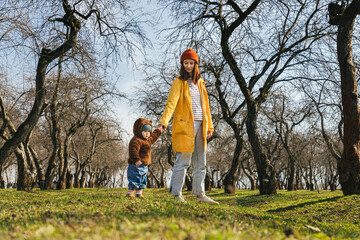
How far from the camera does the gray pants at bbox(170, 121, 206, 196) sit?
573 centimetres

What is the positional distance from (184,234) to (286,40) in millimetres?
12634

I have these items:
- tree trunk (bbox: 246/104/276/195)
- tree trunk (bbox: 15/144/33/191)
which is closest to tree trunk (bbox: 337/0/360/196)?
tree trunk (bbox: 246/104/276/195)

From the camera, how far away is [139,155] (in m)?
7.30

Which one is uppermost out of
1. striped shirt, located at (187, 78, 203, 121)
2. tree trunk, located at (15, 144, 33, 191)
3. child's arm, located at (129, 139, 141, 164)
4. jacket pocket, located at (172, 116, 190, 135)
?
striped shirt, located at (187, 78, 203, 121)

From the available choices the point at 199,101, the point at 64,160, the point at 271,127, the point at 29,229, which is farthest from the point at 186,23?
the point at 271,127

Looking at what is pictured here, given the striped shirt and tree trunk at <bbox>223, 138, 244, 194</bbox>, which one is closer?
the striped shirt

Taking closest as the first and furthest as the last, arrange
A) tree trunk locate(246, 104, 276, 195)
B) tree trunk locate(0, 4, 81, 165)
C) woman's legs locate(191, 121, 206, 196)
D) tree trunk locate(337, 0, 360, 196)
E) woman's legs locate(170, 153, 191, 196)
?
woman's legs locate(170, 153, 191, 196) → woman's legs locate(191, 121, 206, 196) → tree trunk locate(337, 0, 360, 196) → tree trunk locate(0, 4, 81, 165) → tree trunk locate(246, 104, 276, 195)

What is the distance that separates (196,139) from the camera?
5879 millimetres

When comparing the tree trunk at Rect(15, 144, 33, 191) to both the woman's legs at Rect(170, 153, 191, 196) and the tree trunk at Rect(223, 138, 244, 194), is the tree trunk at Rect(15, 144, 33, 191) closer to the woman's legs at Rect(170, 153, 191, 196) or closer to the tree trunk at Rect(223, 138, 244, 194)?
the tree trunk at Rect(223, 138, 244, 194)

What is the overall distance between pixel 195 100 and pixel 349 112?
682 cm

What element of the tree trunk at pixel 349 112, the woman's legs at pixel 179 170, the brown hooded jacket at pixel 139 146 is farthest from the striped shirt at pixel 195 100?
the tree trunk at pixel 349 112

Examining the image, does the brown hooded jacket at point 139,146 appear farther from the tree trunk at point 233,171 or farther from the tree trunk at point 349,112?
the tree trunk at point 233,171

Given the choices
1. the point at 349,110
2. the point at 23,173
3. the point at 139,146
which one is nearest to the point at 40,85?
the point at 139,146

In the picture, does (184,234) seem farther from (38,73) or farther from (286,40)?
(286,40)
